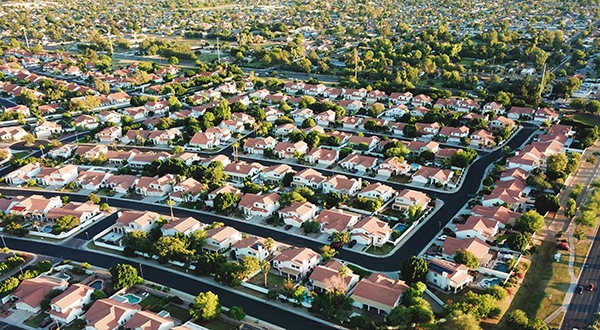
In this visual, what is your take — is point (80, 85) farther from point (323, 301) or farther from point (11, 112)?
point (323, 301)

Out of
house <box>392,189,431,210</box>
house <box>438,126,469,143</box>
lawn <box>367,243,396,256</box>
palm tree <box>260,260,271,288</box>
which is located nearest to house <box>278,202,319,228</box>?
lawn <box>367,243,396,256</box>

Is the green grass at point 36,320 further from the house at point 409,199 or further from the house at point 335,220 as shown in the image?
the house at point 409,199

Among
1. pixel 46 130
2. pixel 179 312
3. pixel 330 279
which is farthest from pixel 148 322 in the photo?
pixel 46 130

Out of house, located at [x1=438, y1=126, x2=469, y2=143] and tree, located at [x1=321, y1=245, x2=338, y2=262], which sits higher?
house, located at [x1=438, y1=126, x2=469, y2=143]

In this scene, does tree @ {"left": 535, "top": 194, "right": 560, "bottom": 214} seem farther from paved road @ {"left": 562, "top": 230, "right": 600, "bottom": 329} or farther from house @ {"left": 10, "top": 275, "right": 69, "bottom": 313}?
house @ {"left": 10, "top": 275, "right": 69, "bottom": 313}

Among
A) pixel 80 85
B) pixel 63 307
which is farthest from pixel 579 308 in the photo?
pixel 80 85

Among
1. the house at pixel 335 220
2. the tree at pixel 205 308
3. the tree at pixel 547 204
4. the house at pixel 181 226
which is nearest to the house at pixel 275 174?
the house at pixel 335 220

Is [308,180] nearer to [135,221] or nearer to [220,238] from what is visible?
[220,238]
